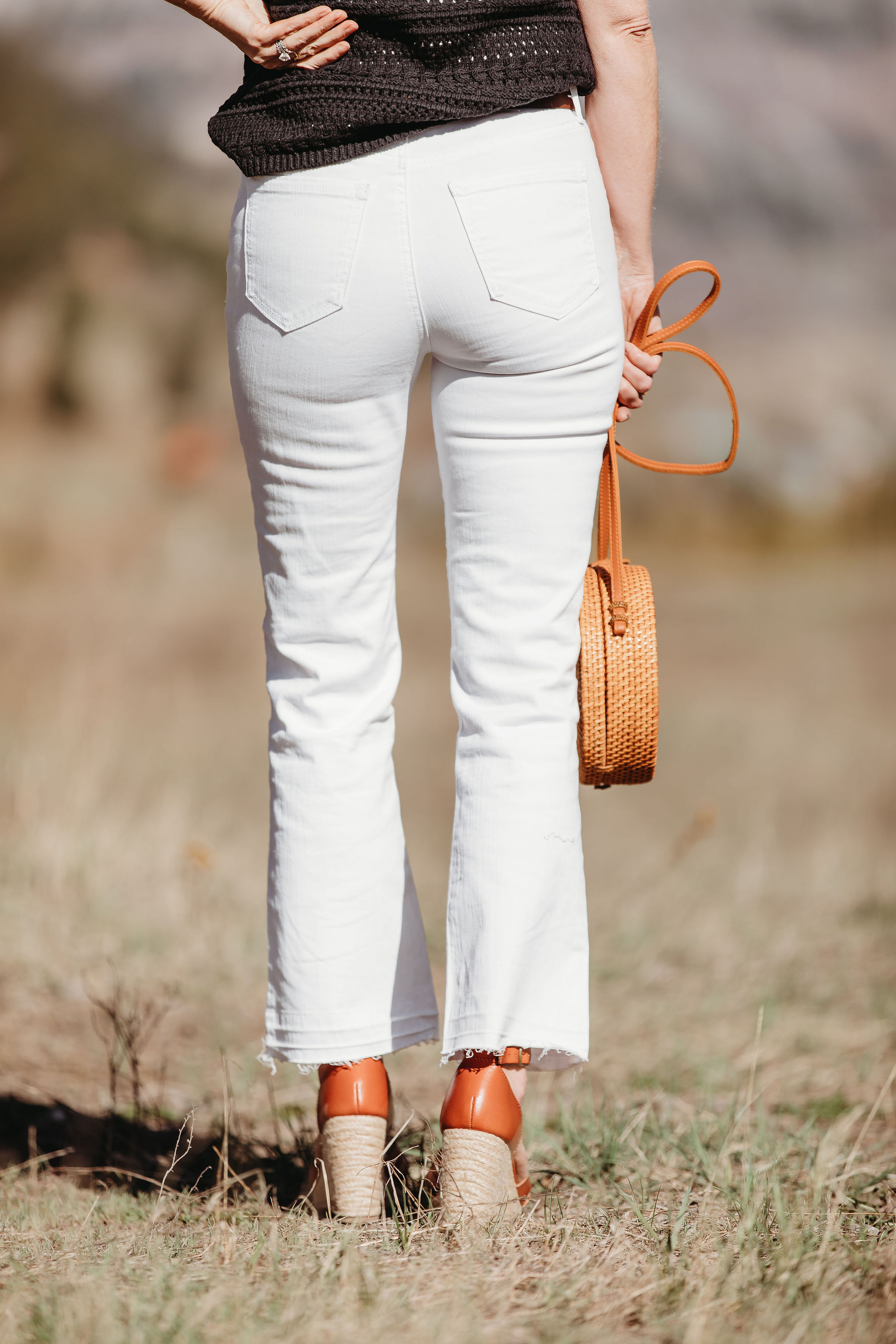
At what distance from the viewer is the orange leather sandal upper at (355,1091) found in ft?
3.89

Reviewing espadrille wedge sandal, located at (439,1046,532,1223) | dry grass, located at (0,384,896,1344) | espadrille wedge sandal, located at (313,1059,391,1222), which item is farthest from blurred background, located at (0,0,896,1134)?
espadrille wedge sandal, located at (439,1046,532,1223)

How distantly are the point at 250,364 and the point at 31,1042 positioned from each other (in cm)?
132

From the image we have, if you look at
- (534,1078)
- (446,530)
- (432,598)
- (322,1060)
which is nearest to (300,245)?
(446,530)

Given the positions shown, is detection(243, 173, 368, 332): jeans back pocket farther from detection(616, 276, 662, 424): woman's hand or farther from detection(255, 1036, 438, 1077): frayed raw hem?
detection(255, 1036, 438, 1077): frayed raw hem

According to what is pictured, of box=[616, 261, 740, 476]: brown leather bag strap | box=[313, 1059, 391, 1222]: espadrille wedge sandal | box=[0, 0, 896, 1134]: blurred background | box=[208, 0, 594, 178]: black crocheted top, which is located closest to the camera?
box=[208, 0, 594, 178]: black crocheted top

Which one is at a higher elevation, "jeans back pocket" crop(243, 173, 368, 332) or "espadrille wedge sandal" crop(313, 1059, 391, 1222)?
"jeans back pocket" crop(243, 173, 368, 332)

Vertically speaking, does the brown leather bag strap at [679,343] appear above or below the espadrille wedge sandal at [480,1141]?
above

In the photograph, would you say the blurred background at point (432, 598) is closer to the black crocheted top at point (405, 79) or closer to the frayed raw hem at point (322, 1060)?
the black crocheted top at point (405, 79)

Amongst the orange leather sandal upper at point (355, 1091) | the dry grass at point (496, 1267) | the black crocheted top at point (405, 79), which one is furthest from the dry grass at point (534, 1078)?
the black crocheted top at point (405, 79)

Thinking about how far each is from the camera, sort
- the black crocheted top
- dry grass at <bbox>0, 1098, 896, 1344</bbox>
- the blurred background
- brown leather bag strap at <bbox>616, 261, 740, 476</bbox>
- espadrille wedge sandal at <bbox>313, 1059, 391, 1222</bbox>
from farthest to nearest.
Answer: the blurred background < brown leather bag strap at <bbox>616, 261, 740, 476</bbox> < espadrille wedge sandal at <bbox>313, 1059, 391, 1222</bbox> < the black crocheted top < dry grass at <bbox>0, 1098, 896, 1344</bbox>

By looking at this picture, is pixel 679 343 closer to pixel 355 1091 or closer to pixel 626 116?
pixel 626 116

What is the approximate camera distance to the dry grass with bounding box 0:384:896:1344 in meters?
0.95

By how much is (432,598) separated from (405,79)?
8563mm

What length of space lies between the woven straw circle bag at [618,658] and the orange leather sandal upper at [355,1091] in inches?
A: 14.4
